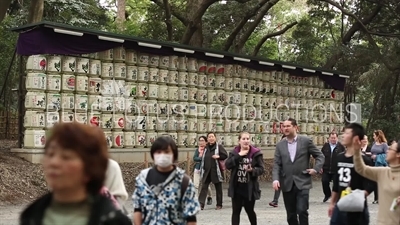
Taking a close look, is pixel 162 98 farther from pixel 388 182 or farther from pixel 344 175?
pixel 388 182

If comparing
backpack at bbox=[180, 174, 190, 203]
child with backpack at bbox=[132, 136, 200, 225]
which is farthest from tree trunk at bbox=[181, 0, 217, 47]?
backpack at bbox=[180, 174, 190, 203]

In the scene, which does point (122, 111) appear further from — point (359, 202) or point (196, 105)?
point (359, 202)

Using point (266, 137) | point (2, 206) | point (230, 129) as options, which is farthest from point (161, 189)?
point (266, 137)

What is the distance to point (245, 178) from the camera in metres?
9.33

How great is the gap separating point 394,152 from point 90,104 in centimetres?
1041

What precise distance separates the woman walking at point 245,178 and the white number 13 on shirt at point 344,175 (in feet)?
8.60

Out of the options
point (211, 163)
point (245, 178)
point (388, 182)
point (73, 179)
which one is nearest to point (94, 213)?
point (73, 179)

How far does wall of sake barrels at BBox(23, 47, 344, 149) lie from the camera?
1461 cm

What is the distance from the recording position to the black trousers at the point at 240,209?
9273 mm

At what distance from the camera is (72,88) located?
49.1 ft

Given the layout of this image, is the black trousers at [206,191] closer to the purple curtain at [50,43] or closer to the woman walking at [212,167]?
the woman walking at [212,167]

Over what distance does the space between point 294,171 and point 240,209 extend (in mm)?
1206

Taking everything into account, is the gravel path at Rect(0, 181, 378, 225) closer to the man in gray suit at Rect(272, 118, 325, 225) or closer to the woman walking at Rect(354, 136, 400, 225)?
the man in gray suit at Rect(272, 118, 325, 225)

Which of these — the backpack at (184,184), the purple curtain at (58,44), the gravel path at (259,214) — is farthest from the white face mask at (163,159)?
the purple curtain at (58,44)
